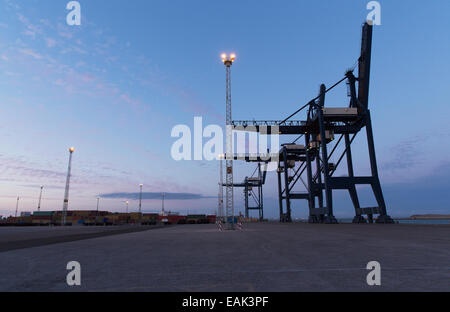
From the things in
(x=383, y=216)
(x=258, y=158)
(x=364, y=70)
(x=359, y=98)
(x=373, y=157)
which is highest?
(x=364, y=70)

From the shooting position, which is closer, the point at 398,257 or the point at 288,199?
the point at 398,257

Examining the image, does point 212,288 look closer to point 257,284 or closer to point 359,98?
point 257,284

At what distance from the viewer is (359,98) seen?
129 ft

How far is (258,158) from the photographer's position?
202 feet

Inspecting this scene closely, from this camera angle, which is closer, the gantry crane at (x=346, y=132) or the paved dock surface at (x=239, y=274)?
the paved dock surface at (x=239, y=274)

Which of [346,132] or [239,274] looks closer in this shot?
[239,274]

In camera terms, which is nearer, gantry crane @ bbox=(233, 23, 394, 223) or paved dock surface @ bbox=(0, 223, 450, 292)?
paved dock surface @ bbox=(0, 223, 450, 292)
